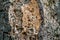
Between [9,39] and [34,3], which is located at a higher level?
[34,3]

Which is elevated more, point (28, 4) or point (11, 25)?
point (28, 4)

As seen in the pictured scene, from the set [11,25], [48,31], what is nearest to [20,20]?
[11,25]

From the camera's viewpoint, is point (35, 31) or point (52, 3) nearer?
point (35, 31)

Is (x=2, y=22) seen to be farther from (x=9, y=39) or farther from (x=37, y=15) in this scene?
(x=37, y=15)

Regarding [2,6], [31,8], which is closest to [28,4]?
[31,8]

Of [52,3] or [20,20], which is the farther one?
[52,3]

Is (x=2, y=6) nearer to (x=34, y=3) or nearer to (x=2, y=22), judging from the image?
(x=2, y=22)
